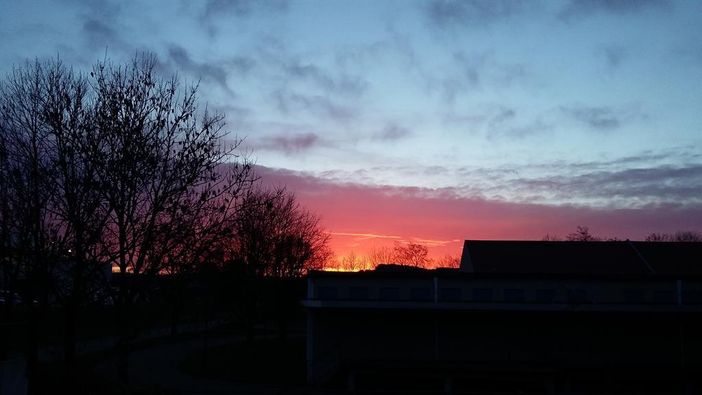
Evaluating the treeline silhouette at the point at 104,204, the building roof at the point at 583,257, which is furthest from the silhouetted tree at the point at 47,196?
the building roof at the point at 583,257

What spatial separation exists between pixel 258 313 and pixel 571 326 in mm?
20108

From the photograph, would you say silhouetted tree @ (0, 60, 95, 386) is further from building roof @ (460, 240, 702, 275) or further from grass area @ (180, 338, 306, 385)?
building roof @ (460, 240, 702, 275)

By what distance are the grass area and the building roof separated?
43.8 ft

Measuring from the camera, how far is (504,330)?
1335 inches

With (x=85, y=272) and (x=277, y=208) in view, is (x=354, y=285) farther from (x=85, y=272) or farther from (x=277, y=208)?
(x=85, y=272)

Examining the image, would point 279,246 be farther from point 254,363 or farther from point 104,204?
point 104,204

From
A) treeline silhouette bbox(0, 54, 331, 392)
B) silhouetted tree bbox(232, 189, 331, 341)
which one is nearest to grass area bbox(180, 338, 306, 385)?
silhouetted tree bbox(232, 189, 331, 341)

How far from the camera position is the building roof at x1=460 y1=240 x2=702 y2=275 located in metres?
42.3

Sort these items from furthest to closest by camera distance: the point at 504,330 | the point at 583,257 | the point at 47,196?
the point at 583,257, the point at 504,330, the point at 47,196

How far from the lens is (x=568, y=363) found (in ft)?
109

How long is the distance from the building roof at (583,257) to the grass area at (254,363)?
13.3m

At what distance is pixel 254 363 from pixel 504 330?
14289mm

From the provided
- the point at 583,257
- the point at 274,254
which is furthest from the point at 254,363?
the point at 583,257

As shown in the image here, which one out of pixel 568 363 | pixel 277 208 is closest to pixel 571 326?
pixel 568 363
